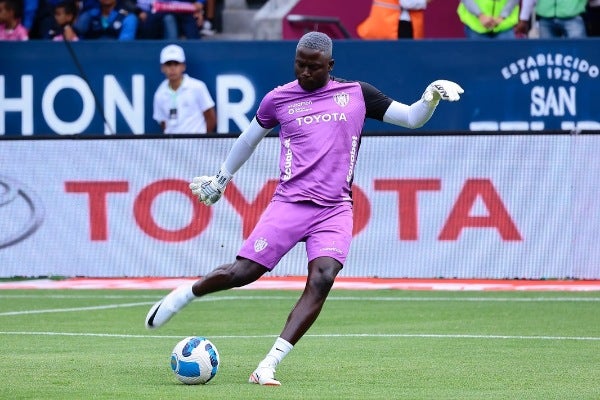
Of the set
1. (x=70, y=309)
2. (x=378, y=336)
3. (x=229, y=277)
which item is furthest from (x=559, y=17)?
(x=229, y=277)

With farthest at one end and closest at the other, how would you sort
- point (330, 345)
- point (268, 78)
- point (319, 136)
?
point (268, 78) < point (330, 345) < point (319, 136)

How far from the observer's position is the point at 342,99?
9.45m

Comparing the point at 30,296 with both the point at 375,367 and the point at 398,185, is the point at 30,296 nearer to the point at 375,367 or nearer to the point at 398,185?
the point at 398,185

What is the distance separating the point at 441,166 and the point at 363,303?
8.95 ft

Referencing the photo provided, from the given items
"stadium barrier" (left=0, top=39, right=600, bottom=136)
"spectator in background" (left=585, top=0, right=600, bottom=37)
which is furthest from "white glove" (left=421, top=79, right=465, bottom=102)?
"spectator in background" (left=585, top=0, right=600, bottom=37)

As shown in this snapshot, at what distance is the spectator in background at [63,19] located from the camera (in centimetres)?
2136

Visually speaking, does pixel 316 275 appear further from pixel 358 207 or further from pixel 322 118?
pixel 358 207

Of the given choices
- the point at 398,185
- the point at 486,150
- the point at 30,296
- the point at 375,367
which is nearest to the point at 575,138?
the point at 486,150

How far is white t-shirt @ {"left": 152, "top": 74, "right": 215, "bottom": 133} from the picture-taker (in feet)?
63.3

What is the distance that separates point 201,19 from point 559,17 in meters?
5.38

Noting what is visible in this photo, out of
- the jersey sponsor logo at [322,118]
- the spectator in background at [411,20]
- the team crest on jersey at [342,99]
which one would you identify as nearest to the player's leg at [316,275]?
the jersey sponsor logo at [322,118]

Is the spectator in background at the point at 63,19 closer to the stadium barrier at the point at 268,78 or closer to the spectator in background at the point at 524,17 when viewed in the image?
the stadium barrier at the point at 268,78

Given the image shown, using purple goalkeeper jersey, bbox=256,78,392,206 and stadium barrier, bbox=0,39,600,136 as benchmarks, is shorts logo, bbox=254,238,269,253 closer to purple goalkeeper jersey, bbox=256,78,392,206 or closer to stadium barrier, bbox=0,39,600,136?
purple goalkeeper jersey, bbox=256,78,392,206

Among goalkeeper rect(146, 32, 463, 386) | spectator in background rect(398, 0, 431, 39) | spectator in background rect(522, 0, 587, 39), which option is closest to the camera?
goalkeeper rect(146, 32, 463, 386)
